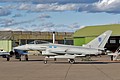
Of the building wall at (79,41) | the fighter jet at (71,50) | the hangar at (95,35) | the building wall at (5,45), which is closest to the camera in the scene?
the fighter jet at (71,50)

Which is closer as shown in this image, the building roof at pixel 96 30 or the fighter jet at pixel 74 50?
the fighter jet at pixel 74 50

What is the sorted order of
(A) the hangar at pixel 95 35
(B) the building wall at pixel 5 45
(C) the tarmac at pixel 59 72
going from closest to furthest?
(C) the tarmac at pixel 59 72 < (B) the building wall at pixel 5 45 < (A) the hangar at pixel 95 35

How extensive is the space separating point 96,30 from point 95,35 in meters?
Result: 5.27

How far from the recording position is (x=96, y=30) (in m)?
99.0

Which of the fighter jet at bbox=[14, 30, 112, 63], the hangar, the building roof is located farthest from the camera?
the hangar

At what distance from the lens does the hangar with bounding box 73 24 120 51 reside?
94.1 metres

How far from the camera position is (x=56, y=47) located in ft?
139

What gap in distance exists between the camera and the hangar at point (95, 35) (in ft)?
309

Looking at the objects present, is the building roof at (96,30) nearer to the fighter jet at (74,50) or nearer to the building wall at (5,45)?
the building wall at (5,45)

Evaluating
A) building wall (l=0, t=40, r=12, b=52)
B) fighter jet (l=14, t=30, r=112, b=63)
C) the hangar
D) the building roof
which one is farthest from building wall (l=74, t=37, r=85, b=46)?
fighter jet (l=14, t=30, r=112, b=63)

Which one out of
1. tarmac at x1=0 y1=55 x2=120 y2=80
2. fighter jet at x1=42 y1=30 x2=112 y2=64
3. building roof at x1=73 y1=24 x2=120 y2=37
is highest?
building roof at x1=73 y1=24 x2=120 y2=37

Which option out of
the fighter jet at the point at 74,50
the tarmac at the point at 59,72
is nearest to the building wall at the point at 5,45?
the fighter jet at the point at 74,50

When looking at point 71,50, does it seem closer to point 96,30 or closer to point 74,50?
point 74,50

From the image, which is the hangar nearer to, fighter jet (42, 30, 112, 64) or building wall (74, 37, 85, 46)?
building wall (74, 37, 85, 46)
